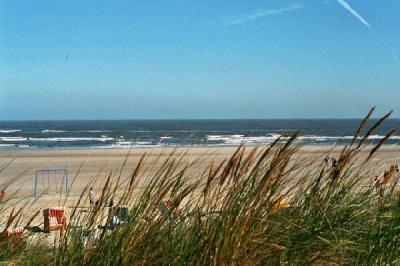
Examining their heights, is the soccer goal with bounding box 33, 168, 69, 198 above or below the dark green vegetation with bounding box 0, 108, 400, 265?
below

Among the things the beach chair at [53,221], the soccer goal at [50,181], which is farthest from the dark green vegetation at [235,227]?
the soccer goal at [50,181]

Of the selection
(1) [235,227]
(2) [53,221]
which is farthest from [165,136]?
(2) [53,221]

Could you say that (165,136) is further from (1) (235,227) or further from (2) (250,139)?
(2) (250,139)

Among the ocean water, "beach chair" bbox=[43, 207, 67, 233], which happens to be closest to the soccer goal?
the ocean water

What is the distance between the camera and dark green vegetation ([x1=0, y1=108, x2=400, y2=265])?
2.54m

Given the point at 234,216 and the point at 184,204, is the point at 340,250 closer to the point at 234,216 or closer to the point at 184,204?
the point at 234,216

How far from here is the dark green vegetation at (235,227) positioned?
254cm

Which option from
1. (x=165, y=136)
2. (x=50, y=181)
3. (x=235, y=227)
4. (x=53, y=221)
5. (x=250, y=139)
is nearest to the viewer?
(x=235, y=227)

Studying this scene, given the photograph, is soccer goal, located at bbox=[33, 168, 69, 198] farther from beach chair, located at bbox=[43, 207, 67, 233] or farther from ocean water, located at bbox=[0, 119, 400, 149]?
beach chair, located at bbox=[43, 207, 67, 233]

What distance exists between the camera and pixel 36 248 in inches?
123

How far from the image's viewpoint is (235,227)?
8.41 ft

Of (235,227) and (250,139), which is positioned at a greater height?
(235,227)

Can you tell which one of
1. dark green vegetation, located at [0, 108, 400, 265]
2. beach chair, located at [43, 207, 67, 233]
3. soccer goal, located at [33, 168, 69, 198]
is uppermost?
dark green vegetation, located at [0, 108, 400, 265]

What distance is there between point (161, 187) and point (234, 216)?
367mm
